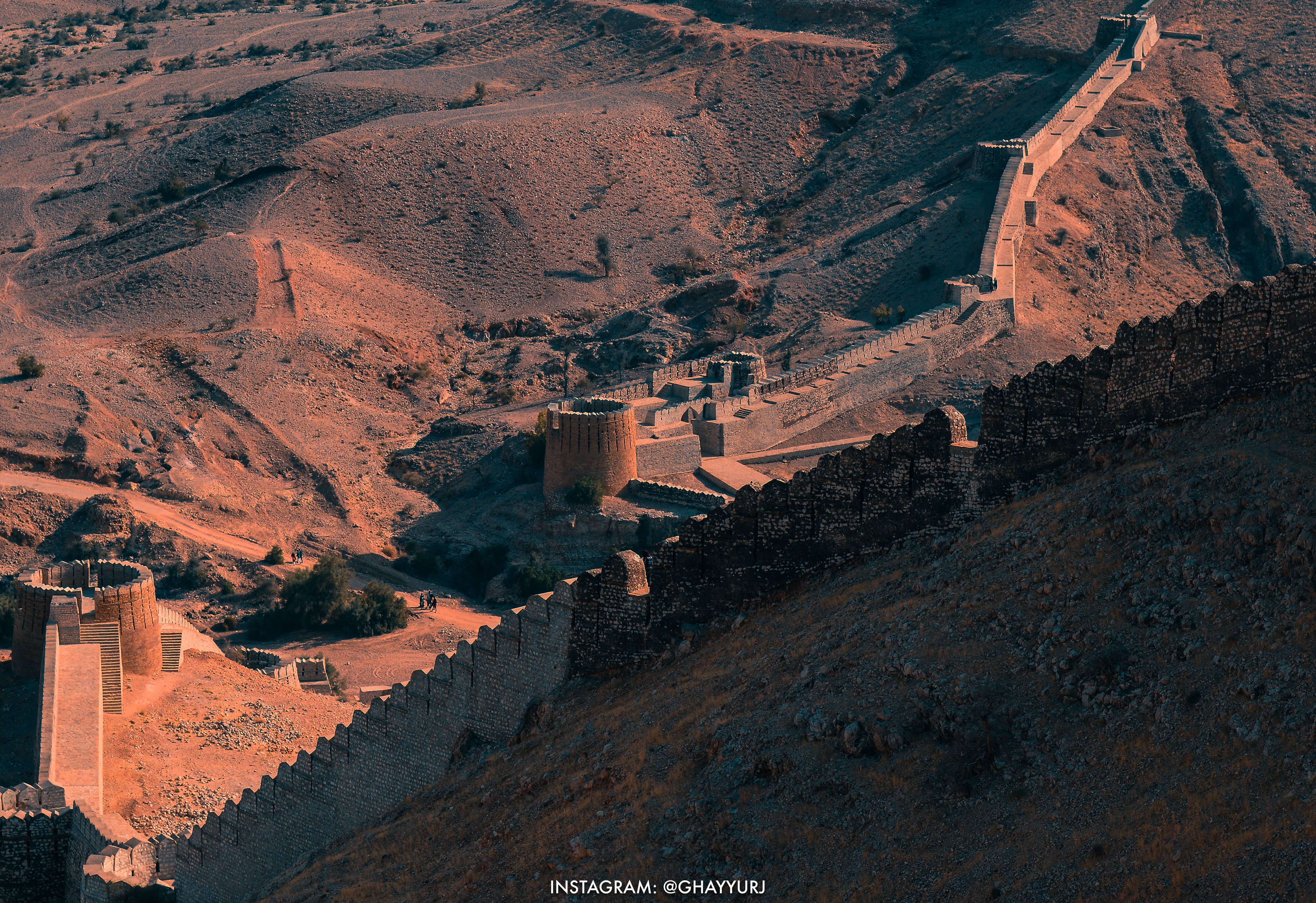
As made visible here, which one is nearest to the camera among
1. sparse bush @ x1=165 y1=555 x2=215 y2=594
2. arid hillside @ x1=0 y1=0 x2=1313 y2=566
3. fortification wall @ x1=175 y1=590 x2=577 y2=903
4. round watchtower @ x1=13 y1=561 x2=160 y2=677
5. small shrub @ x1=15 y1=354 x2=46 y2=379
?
fortification wall @ x1=175 y1=590 x2=577 y2=903

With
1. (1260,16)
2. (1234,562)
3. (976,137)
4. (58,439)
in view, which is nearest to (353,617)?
(58,439)

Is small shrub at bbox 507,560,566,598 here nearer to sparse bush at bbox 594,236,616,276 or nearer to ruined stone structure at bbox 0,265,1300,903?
ruined stone structure at bbox 0,265,1300,903

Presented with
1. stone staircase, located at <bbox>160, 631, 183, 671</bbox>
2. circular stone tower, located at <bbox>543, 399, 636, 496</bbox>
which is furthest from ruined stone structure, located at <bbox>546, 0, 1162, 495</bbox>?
stone staircase, located at <bbox>160, 631, 183, 671</bbox>

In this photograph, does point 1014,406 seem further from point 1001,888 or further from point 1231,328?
point 1001,888

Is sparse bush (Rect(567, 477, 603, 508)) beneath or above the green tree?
above

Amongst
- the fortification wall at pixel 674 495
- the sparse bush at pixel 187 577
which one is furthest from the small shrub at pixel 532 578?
the sparse bush at pixel 187 577
